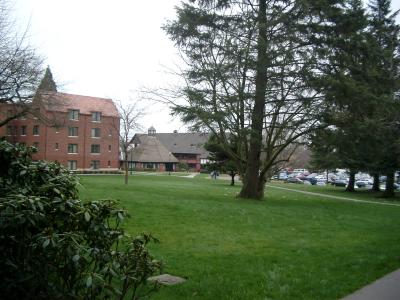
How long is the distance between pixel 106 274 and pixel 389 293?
4.50m

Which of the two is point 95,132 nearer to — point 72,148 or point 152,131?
point 72,148

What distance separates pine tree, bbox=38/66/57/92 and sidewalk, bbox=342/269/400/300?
27817mm

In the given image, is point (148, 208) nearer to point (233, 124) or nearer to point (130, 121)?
point (233, 124)

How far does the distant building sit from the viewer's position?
9744 cm

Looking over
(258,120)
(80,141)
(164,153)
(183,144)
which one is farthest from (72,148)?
(258,120)

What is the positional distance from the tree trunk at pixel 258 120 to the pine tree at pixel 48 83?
1534cm

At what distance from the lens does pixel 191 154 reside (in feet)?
366

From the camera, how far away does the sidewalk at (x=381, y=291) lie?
6.48 meters

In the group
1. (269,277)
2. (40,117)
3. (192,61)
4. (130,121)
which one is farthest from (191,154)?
(269,277)

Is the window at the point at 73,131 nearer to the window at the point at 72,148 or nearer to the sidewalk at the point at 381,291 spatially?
the window at the point at 72,148

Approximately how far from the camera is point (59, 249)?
13.4 ft

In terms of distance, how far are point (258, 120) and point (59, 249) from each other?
19.7 metres

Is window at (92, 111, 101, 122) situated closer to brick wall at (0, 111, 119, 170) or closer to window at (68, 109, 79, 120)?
brick wall at (0, 111, 119, 170)

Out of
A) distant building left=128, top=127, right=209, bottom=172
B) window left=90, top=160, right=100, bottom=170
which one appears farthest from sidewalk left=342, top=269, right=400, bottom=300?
distant building left=128, top=127, right=209, bottom=172
